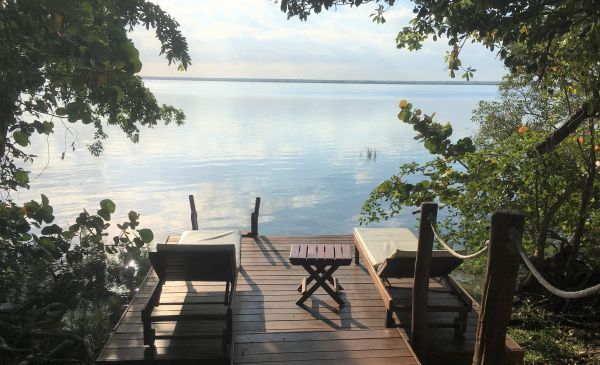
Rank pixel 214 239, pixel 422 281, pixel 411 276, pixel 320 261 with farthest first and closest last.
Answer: pixel 214 239, pixel 320 261, pixel 411 276, pixel 422 281

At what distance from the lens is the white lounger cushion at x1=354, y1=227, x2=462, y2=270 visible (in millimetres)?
5748

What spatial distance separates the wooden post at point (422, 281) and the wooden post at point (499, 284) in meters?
1.33

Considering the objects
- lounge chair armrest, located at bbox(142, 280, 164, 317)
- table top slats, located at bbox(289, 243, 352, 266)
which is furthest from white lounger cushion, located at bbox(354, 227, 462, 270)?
lounge chair armrest, located at bbox(142, 280, 164, 317)

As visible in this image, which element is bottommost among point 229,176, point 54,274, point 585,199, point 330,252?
point 229,176

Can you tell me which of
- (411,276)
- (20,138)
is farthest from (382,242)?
(20,138)

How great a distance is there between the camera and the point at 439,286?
594 cm

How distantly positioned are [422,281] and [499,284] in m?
1.59

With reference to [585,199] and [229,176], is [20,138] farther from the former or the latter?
[229,176]

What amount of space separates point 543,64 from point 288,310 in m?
3.75

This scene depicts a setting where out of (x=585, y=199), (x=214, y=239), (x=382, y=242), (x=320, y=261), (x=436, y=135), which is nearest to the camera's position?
(x=320, y=261)

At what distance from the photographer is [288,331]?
4734mm

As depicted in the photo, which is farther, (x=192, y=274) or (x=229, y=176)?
(x=229, y=176)

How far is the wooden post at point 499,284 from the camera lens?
2668 mm

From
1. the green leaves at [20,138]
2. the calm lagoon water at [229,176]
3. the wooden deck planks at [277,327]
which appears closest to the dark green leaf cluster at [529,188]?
the wooden deck planks at [277,327]
